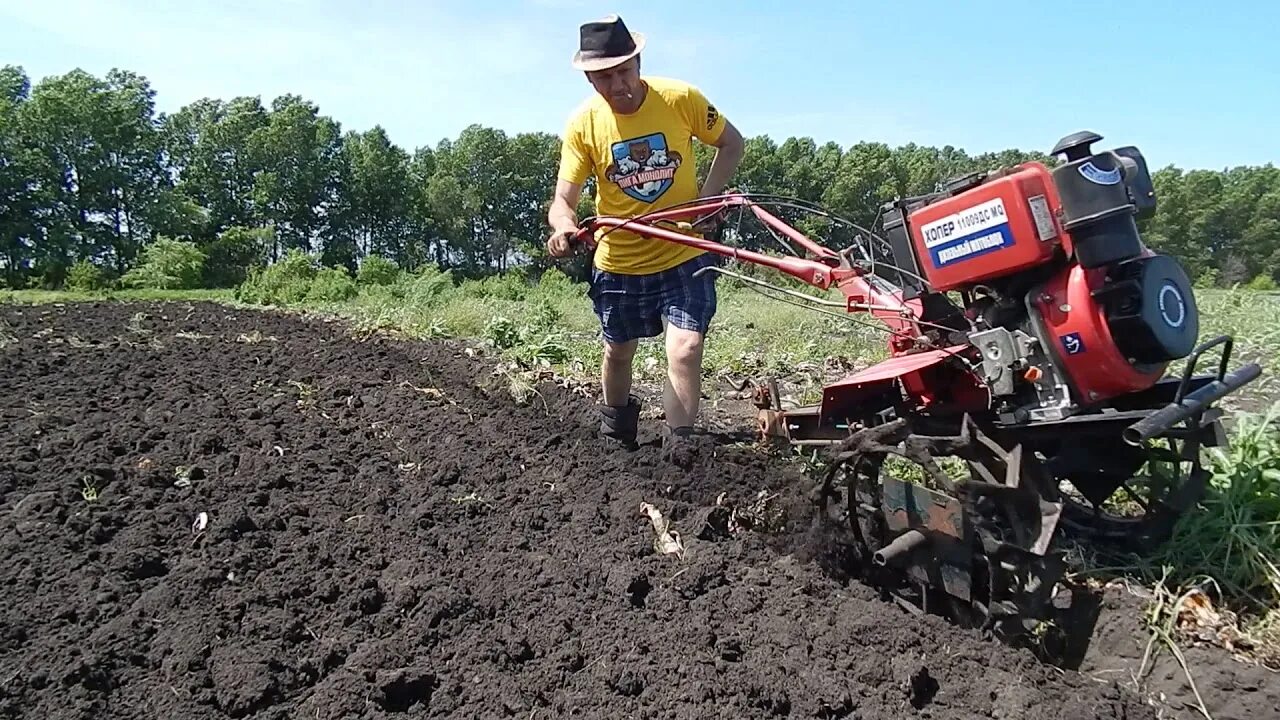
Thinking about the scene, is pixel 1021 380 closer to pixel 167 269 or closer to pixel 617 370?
pixel 617 370

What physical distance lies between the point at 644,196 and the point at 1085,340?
227cm

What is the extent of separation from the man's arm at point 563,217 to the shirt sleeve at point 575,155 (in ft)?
0.13

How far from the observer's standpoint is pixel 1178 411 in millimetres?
2549

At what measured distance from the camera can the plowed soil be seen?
2447 mm

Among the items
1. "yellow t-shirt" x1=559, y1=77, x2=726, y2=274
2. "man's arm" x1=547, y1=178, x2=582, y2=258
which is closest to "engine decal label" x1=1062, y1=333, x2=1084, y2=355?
"yellow t-shirt" x1=559, y1=77, x2=726, y2=274

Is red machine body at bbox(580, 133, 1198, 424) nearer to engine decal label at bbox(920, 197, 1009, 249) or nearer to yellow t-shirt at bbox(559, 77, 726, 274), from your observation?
engine decal label at bbox(920, 197, 1009, 249)

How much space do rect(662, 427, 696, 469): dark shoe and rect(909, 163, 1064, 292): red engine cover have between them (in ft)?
4.92

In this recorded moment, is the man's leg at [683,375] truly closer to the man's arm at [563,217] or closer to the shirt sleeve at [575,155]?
the man's arm at [563,217]

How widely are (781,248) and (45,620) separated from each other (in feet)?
9.74

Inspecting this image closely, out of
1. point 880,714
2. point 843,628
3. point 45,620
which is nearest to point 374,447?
point 45,620

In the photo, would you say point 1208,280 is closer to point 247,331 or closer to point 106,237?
point 247,331

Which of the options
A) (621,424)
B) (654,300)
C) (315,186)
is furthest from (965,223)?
(315,186)

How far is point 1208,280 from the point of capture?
65.2 ft

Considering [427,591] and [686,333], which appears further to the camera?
[686,333]
